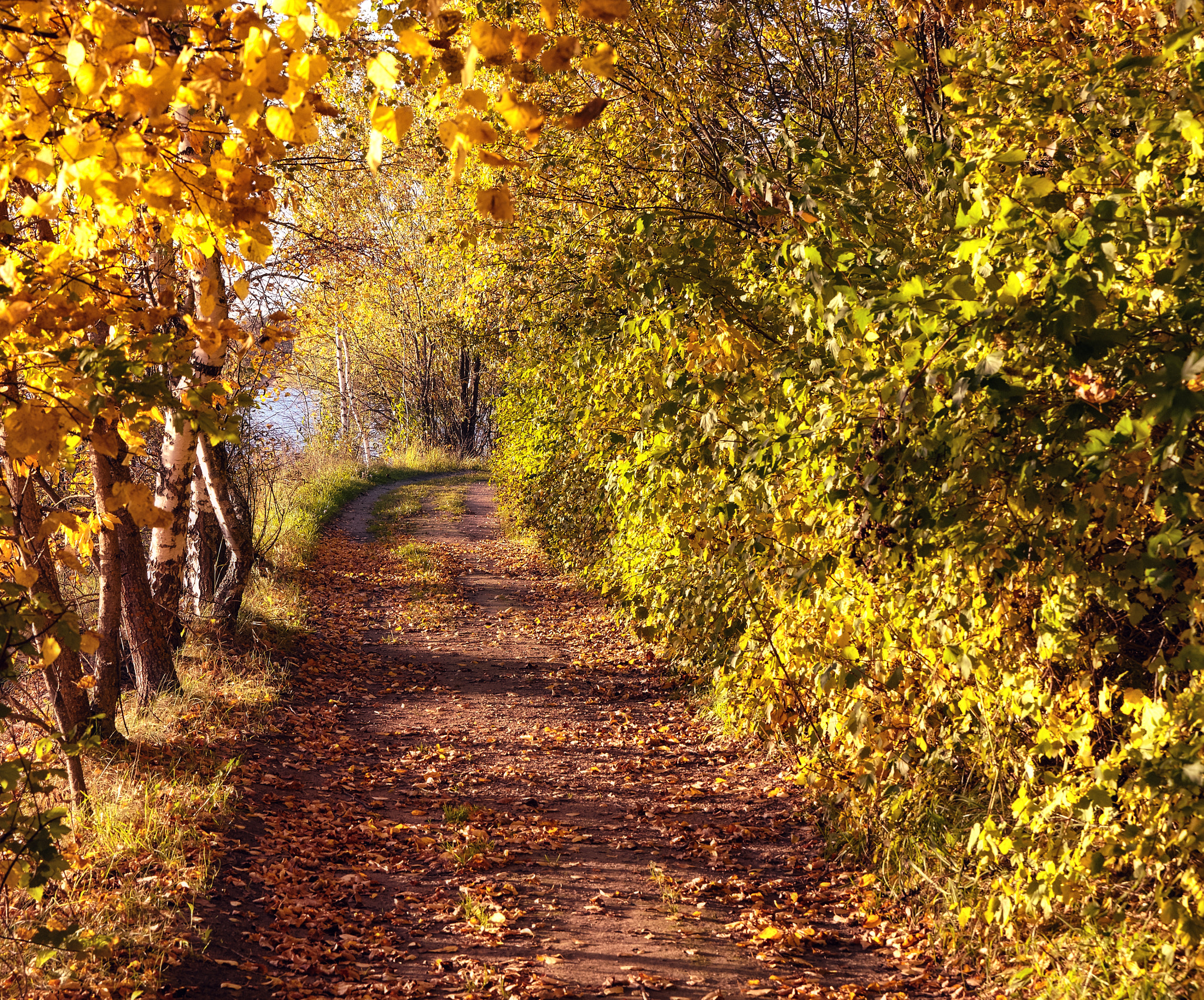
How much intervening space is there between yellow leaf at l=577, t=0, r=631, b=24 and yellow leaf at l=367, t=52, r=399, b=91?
1.60ft

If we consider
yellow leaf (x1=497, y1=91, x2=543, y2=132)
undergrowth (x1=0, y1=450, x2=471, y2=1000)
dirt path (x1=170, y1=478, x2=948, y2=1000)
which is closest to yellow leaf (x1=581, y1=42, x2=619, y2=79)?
yellow leaf (x1=497, y1=91, x2=543, y2=132)

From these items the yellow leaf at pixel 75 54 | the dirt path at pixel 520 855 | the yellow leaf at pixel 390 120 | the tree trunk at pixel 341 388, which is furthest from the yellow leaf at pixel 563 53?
the tree trunk at pixel 341 388

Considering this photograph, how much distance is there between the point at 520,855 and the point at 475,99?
13.3 feet

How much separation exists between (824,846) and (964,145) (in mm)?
3425

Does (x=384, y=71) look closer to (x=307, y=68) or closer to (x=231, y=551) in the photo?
(x=307, y=68)

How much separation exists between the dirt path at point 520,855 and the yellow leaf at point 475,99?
3.13 meters

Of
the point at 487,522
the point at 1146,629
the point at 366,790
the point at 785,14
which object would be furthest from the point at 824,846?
the point at 487,522

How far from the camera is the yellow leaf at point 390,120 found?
1.80 m

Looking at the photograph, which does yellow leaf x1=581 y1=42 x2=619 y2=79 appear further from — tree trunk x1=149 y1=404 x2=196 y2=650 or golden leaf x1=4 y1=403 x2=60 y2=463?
tree trunk x1=149 y1=404 x2=196 y2=650

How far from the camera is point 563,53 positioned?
6.46 feet

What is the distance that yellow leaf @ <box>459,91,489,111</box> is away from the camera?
68.8 inches

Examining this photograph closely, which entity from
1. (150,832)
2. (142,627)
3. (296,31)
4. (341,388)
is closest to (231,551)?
(142,627)

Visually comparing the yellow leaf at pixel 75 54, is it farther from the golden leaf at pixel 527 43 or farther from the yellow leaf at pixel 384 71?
the golden leaf at pixel 527 43

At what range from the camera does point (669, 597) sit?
6.26m
